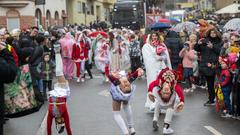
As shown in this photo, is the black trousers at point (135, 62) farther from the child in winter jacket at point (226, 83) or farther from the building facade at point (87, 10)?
the building facade at point (87, 10)

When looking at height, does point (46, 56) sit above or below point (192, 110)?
above

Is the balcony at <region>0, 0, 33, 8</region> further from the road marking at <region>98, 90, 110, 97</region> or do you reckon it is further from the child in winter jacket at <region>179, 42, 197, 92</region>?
the child in winter jacket at <region>179, 42, 197, 92</region>

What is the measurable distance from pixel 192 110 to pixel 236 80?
165 centimetres

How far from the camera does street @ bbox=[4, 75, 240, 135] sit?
933 centimetres

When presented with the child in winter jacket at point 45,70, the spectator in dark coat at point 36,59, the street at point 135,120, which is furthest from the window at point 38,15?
the street at point 135,120

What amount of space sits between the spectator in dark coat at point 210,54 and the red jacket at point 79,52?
265 inches

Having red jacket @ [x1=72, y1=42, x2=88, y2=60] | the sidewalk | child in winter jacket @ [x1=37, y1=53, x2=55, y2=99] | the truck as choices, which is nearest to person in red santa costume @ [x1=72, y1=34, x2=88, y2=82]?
red jacket @ [x1=72, y1=42, x2=88, y2=60]

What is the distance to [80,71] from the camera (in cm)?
1798

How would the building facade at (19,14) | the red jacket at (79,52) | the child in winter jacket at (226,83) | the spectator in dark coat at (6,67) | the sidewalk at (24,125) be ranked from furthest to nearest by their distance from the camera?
the building facade at (19,14) < the red jacket at (79,52) < the child in winter jacket at (226,83) < the sidewalk at (24,125) < the spectator in dark coat at (6,67)

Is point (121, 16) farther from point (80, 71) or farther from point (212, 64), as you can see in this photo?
point (212, 64)

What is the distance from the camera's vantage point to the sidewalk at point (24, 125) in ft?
31.4

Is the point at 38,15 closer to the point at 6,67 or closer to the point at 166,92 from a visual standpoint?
the point at 166,92

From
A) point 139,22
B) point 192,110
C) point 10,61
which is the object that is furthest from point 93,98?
point 139,22

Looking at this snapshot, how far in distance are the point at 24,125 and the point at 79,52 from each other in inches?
313
